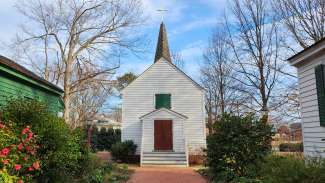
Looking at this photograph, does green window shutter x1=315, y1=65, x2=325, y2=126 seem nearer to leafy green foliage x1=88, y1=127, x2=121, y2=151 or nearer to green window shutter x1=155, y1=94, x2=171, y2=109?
green window shutter x1=155, y1=94, x2=171, y2=109

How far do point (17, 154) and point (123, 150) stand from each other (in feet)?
40.5

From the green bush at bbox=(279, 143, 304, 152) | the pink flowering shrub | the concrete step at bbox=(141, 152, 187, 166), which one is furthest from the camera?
the green bush at bbox=(279, 143, 304, 152)

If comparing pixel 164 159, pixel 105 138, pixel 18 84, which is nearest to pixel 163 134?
pixel 164 159

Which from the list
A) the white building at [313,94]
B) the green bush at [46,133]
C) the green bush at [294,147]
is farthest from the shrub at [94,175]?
the green bush at [294,147]

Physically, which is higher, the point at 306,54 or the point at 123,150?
the point at 306,54

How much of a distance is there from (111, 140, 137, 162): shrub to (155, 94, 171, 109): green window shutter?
3.21 metres

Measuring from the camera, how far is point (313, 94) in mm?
8438

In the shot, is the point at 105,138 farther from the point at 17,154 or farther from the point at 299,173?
the point at 299,173

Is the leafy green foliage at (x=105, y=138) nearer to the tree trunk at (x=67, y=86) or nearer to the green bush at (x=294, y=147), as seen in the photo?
the tree trunk at (x=67, y=86)

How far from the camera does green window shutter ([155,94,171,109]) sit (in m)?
19.6

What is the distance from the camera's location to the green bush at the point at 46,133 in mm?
7199

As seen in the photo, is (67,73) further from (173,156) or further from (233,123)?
(233,123)

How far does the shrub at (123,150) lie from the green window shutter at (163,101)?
10.5ft

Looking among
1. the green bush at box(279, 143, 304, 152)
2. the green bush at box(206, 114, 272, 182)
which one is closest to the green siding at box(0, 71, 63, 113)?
the green bush at box(206, 114, 272, 182)
